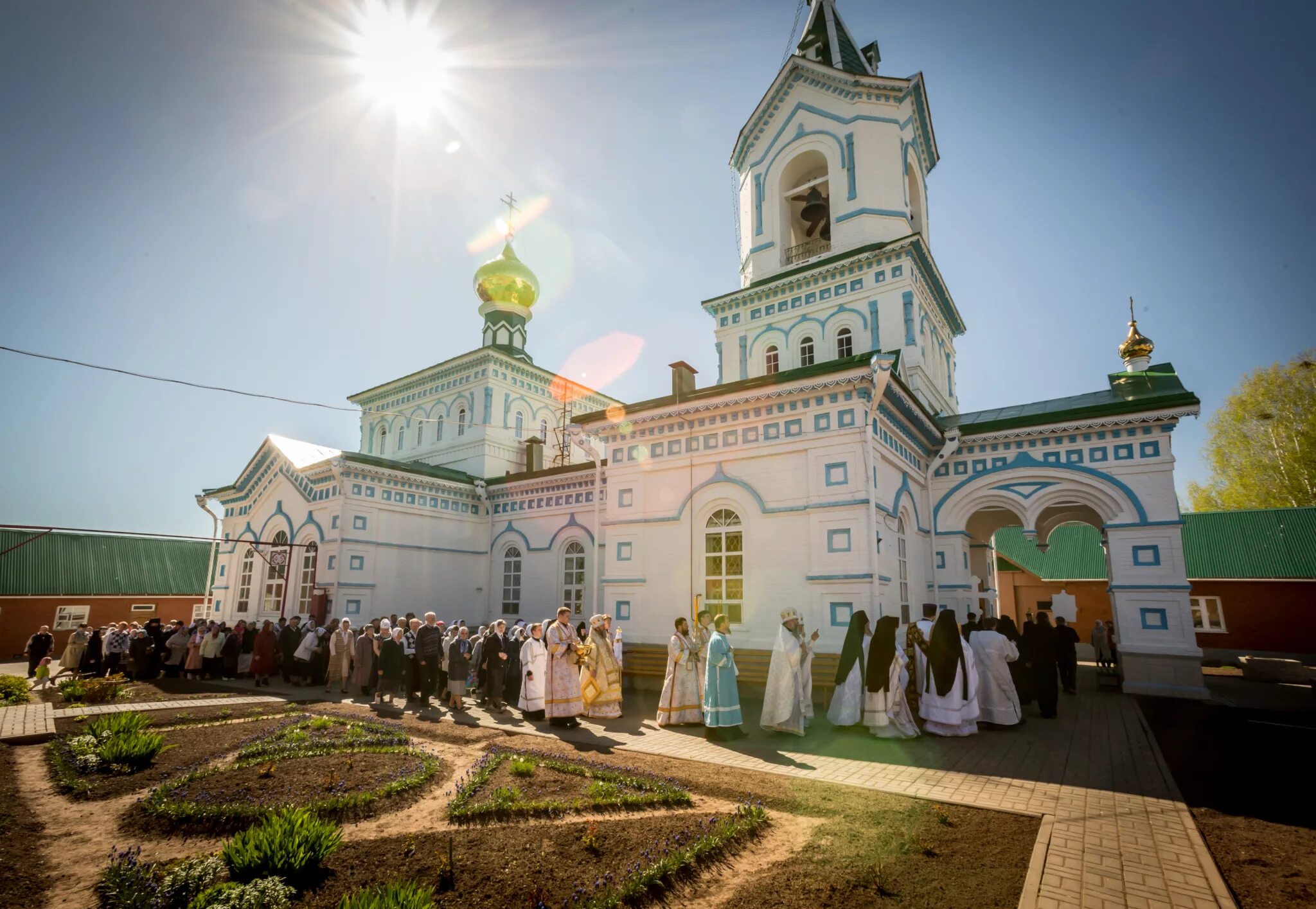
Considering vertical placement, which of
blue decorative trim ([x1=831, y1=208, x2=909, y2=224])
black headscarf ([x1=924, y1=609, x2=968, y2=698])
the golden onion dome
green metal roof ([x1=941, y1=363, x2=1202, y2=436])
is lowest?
black headscarf ([x1=924, y1=609, x2=968, y2=698])

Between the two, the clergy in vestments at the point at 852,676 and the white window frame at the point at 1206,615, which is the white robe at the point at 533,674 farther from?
the white window frame at the point at 1206,615

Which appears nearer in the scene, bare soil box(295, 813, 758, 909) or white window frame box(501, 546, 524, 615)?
bare soil box(295, 813, 758, 909)

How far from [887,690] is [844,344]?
30.1ft

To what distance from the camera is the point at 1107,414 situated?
12.3 meters

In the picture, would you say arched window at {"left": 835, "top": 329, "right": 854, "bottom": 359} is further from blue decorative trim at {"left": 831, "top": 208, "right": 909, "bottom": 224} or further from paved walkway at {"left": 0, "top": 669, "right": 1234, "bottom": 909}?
paved walkway at {"left": 0, "top": 669, "right": 1234, "bottom": 909}

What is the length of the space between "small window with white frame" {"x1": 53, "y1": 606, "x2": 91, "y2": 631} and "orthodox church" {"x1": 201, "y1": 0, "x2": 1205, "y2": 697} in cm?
913

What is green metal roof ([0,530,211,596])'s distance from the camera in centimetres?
2439

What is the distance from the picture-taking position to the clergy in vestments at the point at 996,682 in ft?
29.7

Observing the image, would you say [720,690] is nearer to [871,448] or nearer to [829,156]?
[871,448]

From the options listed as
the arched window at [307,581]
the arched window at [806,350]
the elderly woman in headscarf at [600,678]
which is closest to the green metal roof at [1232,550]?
the arched window at [806,350]

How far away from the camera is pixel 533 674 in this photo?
10211mm

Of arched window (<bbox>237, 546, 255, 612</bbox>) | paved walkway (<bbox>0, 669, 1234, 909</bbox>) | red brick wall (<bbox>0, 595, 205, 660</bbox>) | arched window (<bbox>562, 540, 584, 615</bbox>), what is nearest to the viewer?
paved walkway (<bbox>0, 669, 1234, 909</bbox>)

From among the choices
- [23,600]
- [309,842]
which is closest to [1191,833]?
[309,842]

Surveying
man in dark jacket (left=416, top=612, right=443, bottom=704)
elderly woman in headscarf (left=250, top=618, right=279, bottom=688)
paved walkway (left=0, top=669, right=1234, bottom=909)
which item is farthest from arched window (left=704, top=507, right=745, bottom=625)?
elderly woman in headscarf (left=250, top=618, right=279, bottom=688)
